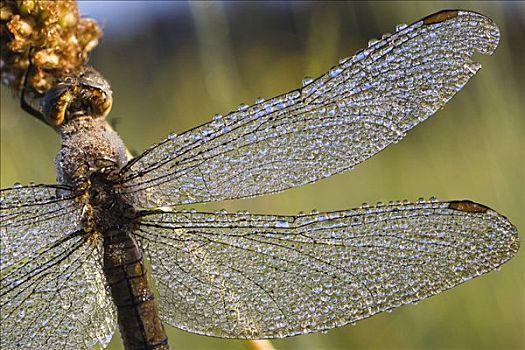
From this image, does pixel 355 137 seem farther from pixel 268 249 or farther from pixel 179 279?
pixel 179 279

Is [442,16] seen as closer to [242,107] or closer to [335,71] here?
[335,71]

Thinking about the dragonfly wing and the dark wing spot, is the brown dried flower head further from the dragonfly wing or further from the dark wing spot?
the dark wing spot

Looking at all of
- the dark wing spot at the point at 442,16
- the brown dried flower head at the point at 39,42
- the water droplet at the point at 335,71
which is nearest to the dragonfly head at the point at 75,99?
the brown dried flower head at the point at 39,42

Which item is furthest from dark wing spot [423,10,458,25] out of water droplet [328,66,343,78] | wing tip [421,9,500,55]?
water droplet [328,66,343,78]

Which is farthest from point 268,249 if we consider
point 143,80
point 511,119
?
point 143,80

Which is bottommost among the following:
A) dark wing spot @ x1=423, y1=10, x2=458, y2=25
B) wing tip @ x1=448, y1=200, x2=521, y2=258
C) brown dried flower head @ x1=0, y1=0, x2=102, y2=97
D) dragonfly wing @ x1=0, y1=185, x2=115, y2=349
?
wing tip @ x1=448, y1=200, x2=521, y2=258

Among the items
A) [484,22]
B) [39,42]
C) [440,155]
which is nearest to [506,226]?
[484,22]

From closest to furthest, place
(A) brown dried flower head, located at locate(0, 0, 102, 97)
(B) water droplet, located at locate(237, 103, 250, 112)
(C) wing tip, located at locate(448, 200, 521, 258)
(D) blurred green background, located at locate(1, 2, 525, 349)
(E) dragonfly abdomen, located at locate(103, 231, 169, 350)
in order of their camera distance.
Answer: (C) wing tip, located at locate(448, 200, 521, 258)
(B) water droplet, located at locate(237, 103, 250, 112)
(E) dragonfly abdomen, located at locate(103, 231, 169, 350)
(A) brown dried flower head, located at locate(0, 0, 102, 97)
(D) blurred green background, located at locate(1, 2, 525, 349)
